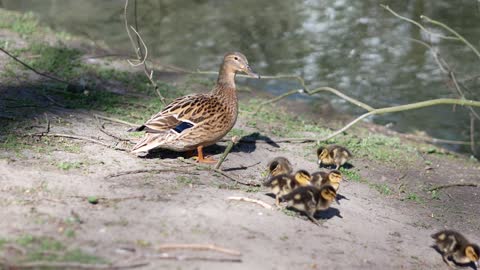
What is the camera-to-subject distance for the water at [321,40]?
14.5 metres

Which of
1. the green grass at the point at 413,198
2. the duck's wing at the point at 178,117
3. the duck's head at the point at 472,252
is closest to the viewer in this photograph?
the duck's head at the point at 472,252

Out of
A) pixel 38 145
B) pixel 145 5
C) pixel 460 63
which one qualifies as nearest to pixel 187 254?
pixel 38 145

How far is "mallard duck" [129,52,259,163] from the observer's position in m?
8.18

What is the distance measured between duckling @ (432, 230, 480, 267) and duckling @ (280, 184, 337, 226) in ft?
3.67

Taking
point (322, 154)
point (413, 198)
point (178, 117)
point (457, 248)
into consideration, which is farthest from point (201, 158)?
point (457, 248)

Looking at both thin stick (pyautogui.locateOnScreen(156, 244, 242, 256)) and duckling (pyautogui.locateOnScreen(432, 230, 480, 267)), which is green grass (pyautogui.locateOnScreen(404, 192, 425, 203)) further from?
thin stick (pyautogui.locateOnScreen(156, 244, 242, 256))

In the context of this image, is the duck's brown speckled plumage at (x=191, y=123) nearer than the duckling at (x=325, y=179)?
No

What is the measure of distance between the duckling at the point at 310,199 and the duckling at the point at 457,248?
3.67ft

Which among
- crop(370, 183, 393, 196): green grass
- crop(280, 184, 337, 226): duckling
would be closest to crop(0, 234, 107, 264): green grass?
crop(280, 184, 337, 226): duckling

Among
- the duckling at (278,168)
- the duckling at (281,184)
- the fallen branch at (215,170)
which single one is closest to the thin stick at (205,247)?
the duckling at (281,184)

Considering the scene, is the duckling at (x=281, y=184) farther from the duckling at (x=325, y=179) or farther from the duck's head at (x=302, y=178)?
the duckling at (x=325, y=179)

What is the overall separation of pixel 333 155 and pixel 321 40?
28.4ft

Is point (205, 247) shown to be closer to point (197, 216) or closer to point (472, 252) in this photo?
point (197, 216)

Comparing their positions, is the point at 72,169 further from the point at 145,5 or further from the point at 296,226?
the point at 145,5
